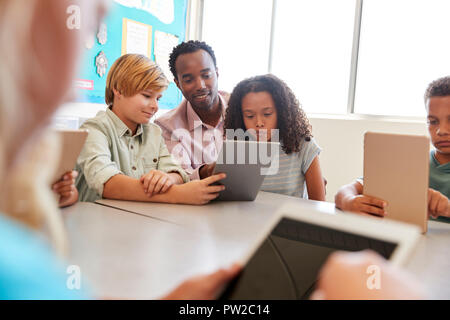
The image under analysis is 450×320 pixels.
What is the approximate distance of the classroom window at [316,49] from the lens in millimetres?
3307

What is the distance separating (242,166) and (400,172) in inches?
19.0

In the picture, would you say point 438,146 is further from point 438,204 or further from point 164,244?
point 164,244

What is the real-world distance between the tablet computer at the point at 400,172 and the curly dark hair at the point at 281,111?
2.39 ft

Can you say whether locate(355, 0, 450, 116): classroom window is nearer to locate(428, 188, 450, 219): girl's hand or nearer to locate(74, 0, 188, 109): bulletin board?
locate(74, 0, 188, 109): bulletin board

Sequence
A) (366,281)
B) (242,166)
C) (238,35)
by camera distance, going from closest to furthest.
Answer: (366,281) → (242,166) → (238,35)

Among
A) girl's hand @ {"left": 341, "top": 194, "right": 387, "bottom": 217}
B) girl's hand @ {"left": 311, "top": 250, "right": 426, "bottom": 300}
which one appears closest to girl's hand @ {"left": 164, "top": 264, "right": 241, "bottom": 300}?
girl's hand @ {"left": 311, "top": 250, "right": 426, "bottom": 300}

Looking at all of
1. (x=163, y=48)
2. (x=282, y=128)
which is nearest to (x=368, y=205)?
(x=282, y=128)

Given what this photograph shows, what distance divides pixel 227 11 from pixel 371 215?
3.19 meters

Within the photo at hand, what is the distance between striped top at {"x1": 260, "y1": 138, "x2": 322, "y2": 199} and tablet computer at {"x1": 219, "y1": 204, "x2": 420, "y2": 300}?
1.24 metres

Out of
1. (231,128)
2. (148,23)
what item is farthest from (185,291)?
(148,23)

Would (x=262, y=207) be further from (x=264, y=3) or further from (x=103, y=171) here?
(x=264, y=3)

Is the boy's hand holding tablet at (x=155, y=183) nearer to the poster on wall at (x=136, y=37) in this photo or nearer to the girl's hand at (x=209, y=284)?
the girl's hand at (x=209, y=284)

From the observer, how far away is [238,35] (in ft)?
12.6

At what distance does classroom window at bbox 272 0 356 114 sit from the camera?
3307 millimetres
